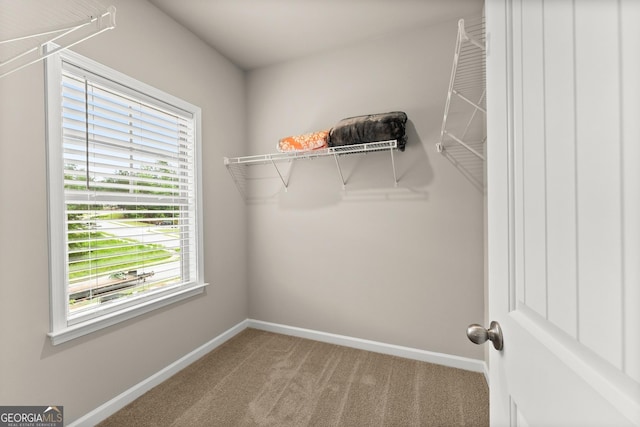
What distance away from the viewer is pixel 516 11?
551 mm

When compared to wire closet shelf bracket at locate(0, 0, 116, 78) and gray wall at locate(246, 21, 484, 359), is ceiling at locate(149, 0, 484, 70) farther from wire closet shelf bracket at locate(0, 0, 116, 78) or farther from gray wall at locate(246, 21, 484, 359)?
wire closet shelf bracket at locate(0, 0, 116, 78)

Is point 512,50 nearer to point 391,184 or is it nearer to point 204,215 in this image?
point 391,184

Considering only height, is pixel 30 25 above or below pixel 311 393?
above

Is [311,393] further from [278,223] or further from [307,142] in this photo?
[307,142]

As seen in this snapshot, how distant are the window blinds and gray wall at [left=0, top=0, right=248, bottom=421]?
0.13 m

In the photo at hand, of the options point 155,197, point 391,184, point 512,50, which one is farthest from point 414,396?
point 155,197

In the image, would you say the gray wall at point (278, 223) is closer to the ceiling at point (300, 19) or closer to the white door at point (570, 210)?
the ceiling at point (300, 19)

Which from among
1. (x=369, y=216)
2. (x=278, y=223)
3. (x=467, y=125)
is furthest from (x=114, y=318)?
(x=467, y=125)

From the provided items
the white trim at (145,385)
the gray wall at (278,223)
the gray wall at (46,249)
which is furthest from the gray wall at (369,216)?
the white trim at (145,385)

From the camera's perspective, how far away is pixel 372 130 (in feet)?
6.52

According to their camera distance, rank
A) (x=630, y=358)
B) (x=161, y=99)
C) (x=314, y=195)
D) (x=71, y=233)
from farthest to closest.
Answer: (x=314, y=195) → (x=161, y=99) → (x=71, y=233) → (x=630, y=358)

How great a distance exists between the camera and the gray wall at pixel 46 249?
4.09 ft

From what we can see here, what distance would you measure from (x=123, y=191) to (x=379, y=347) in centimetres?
213

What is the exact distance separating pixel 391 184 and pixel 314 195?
26.2 inches
